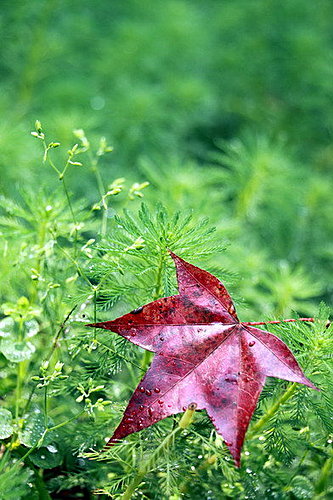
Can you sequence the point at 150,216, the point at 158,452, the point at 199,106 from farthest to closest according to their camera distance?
the point at 199,106, the point at 150,216, the point at 158,452

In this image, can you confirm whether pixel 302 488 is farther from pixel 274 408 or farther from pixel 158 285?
pixel 158 285

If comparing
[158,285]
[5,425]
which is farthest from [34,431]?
[158,285]

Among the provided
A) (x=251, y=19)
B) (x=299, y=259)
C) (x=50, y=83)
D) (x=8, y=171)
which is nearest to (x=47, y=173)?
(x=8, y=171)

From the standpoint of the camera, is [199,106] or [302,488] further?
[199,106]

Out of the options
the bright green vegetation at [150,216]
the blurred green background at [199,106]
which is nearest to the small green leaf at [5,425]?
the bright green vegetation at [150,216]

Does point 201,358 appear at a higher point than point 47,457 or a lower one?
higher

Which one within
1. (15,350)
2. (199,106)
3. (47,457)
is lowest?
(199,106)

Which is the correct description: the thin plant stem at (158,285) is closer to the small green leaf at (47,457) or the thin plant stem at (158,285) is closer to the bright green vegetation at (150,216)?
the bright green vegetation at (150,216)

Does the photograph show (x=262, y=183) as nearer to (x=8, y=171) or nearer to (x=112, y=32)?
(x=8, y=171)
